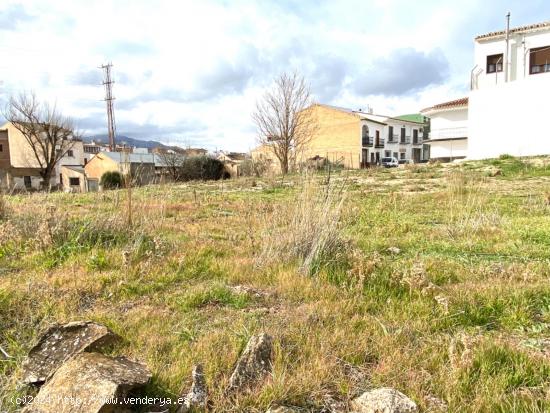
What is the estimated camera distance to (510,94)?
70.5 ft

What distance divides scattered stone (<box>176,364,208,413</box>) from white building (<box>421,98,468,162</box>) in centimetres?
3263

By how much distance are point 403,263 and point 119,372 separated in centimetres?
261

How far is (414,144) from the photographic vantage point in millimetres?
53594

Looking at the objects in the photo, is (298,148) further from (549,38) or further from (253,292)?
(253,292)

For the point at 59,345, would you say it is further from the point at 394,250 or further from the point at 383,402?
the point at 394,250

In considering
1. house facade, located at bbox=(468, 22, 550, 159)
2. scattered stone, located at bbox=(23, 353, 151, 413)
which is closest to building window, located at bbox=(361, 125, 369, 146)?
house facade, located at bbox=(468, 22, 550, 159)

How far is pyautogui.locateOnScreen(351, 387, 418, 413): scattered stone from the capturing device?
5.03 ft

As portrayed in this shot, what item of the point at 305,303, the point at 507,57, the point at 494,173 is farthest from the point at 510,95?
the point at 305,303

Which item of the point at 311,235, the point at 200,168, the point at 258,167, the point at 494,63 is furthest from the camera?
the point at 200,168

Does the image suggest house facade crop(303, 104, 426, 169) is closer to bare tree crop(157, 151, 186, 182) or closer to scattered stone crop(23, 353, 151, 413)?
bare tree crop(157, 151, 186, 182)

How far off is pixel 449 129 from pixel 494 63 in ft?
21.5

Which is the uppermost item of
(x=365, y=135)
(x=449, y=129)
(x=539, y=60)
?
(x=539, y=60)

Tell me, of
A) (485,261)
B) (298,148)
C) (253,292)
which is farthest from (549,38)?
(253,292)

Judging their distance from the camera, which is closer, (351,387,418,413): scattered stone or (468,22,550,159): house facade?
(351,387,418,413): scattered stone
